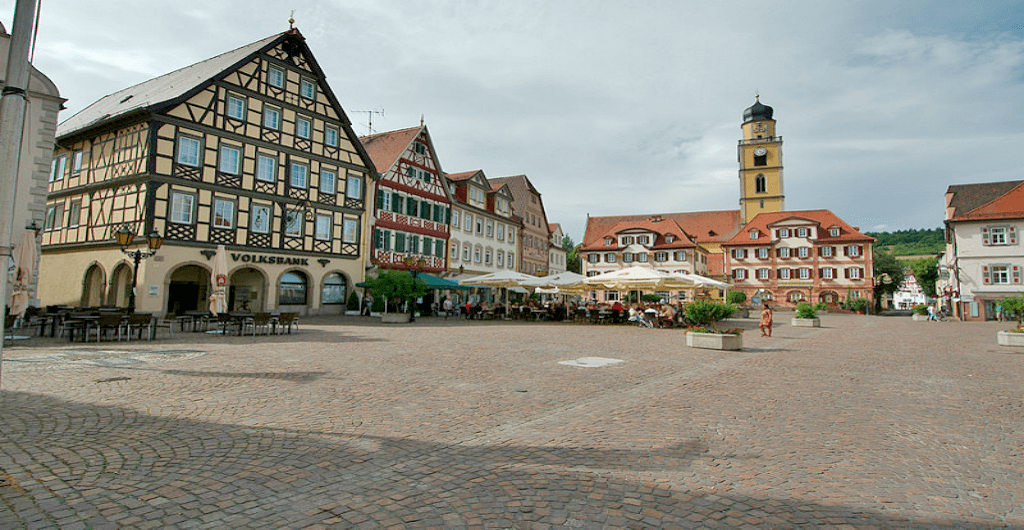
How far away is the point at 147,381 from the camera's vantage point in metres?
8.73

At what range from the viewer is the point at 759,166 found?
81.5 meters

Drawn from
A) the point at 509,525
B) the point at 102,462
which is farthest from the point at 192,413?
the point at 509,525

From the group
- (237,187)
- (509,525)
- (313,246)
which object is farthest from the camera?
(313,246)

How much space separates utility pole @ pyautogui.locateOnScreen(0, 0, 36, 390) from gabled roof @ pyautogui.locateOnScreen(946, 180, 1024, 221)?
187ft

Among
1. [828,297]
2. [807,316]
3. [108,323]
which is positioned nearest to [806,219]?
[828,297]

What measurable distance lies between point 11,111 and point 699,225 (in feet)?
284

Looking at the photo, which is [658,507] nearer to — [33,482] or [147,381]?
[33,482]

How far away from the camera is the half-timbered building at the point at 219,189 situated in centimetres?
2394

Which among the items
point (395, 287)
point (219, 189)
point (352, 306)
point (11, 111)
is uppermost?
point (219, 189)

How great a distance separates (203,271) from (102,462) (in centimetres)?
2611

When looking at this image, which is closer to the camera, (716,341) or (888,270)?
(716,341)

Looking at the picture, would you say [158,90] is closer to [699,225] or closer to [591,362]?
[591,362]

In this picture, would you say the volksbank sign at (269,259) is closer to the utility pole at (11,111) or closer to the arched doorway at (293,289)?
the arched doorway at (293,289)

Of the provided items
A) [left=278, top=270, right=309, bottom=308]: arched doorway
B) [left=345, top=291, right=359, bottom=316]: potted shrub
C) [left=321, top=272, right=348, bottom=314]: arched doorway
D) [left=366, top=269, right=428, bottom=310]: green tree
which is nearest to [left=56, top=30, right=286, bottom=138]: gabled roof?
[left=278, top=270, right=309, bottom=308]: arched doorway
